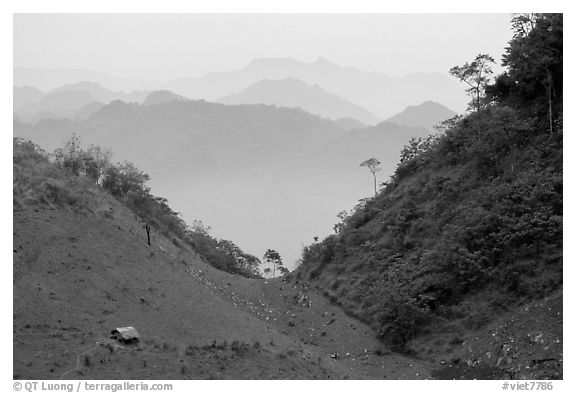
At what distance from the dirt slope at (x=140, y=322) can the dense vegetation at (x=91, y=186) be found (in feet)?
4.12

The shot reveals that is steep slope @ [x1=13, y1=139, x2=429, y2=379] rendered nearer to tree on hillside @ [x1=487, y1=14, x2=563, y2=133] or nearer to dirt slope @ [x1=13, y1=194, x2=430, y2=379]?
dirt slope @ [x1=13, y1=194, x2=430, y2=379]

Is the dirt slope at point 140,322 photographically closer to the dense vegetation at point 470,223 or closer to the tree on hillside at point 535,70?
the dense vegetation at point 470,223

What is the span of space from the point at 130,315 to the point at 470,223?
→ 15370 millimetres

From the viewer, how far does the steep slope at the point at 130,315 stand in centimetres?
1570

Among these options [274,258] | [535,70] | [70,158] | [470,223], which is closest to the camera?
[470,223]

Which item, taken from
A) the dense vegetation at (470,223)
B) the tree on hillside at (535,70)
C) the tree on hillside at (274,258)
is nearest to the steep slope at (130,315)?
the dense vegetation at (470,223)

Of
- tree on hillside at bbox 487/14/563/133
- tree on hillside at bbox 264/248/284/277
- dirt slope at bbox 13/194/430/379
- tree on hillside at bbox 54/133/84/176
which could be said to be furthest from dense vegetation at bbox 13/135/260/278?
tree on hillside at bbox 487/14/563/133

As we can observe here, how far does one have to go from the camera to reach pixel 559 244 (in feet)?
67.6

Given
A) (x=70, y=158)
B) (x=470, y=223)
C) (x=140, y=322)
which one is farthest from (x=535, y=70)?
(x=70, y=158)

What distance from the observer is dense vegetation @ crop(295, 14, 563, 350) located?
21.1 m

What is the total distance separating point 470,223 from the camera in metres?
23.9

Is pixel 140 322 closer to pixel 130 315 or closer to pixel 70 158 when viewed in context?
pixel 130 315

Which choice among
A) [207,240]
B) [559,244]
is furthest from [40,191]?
[207,240]
